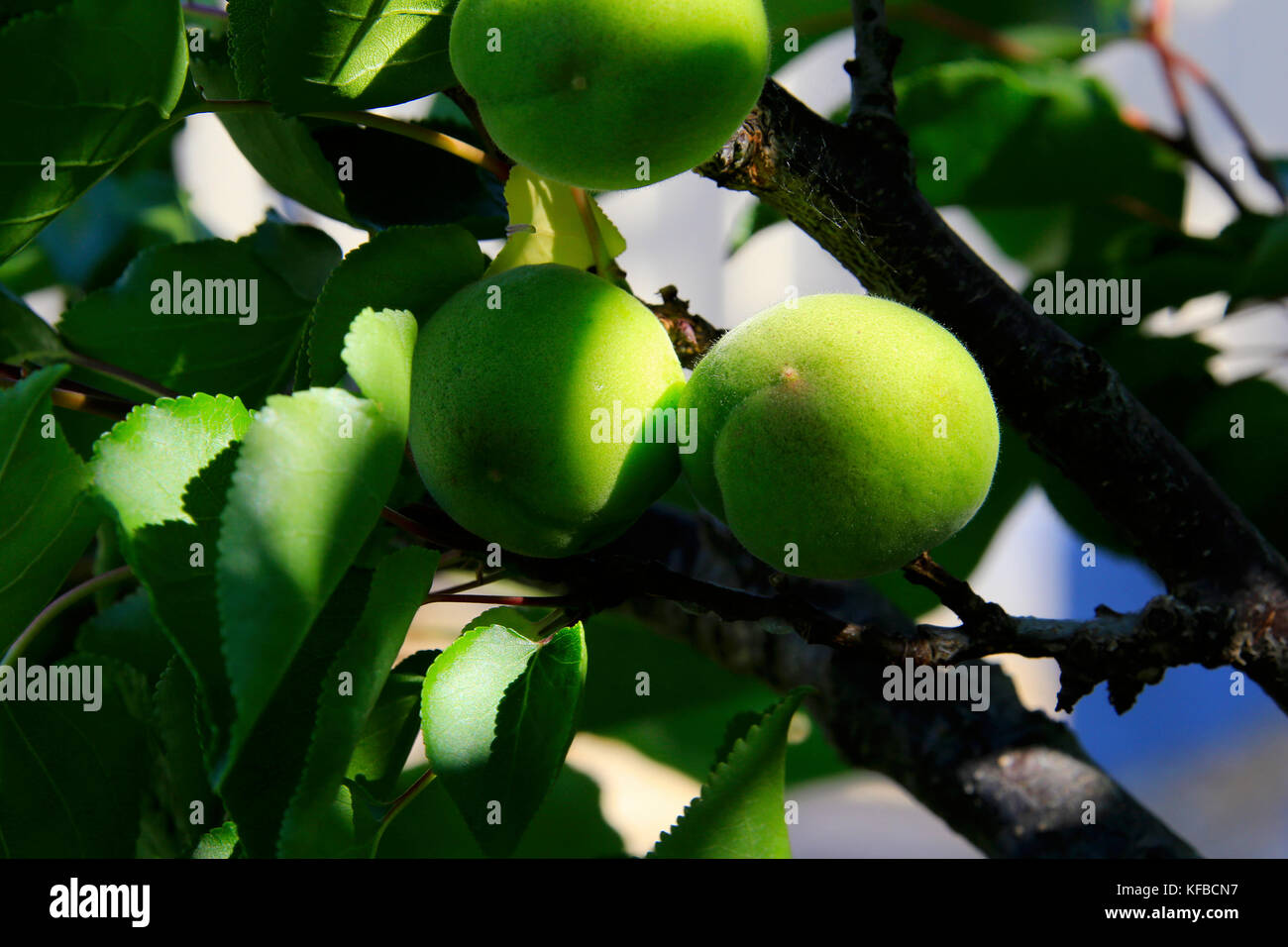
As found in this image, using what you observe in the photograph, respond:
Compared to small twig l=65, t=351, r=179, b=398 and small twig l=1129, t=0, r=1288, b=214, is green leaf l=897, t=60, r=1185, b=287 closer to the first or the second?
small twig l=1129, t=0, r=1288, b=214

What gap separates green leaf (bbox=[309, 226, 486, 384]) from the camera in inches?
13.0

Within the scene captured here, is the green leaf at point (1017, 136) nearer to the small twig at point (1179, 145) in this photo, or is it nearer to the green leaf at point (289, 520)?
the small twig at point (1179, 145)

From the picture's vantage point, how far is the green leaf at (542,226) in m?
0.35

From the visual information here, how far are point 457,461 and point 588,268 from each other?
0.31ft

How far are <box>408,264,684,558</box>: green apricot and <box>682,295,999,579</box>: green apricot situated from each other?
3cm

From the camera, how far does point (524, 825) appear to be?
0.97ft

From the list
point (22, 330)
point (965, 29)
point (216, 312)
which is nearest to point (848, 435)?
point (216, 312)

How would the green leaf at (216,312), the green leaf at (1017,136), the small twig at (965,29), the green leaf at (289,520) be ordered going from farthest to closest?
the small twig at (965,29), the green leaf at (1017,136), the green leaf at (216,312), the green leaf at (289,520)

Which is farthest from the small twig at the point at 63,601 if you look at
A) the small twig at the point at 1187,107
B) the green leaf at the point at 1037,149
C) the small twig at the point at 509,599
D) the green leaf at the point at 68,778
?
the small twig at the point at 1187,107

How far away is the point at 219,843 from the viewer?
0.34 m

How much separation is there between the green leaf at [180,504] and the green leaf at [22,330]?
0.23 m

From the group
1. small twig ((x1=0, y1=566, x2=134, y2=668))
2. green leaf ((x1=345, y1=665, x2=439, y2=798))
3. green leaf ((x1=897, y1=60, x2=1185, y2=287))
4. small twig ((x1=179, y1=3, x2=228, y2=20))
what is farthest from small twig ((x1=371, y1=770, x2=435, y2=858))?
green leaf ((x1=897, y1=60, x2=1185, y2=287))
